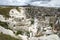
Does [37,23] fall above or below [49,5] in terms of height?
below

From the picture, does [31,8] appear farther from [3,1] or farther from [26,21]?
[3,1]

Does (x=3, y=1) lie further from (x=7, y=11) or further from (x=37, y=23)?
(x=37, y=23)

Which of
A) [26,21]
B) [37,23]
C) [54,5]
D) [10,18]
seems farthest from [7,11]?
[54,5]

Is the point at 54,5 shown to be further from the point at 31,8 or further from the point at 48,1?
the point at 31,8

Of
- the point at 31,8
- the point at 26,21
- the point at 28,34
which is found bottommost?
the point at 28,34

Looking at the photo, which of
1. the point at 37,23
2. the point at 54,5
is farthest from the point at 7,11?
the point at 54,5

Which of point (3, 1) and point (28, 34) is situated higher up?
point (3, 1)
